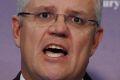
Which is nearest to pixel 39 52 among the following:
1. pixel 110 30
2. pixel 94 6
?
pixel 94 6

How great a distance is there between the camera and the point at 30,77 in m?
1.59

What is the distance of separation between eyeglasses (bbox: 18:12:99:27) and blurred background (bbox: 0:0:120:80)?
0.26 m

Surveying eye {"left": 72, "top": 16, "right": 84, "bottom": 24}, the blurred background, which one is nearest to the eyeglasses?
eye {"left": 72, "top": 16, "right": 84, "bottom": 24}

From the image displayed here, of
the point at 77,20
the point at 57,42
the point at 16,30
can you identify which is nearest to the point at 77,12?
the point at 77,20

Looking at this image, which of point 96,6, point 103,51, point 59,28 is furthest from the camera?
point 103,51

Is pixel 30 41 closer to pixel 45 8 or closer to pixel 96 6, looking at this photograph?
pixel 45 8

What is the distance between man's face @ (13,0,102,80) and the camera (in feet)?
4.74

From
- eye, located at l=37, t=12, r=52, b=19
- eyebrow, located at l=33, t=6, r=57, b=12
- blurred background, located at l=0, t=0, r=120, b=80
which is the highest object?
eyebrow, located at l=33, t=6, r=57, b=12

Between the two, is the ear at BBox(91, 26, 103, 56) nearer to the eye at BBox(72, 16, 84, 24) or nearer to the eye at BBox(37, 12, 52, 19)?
the eye at BBox(72, 16, 84, 24)

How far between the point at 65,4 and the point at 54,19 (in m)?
0.07

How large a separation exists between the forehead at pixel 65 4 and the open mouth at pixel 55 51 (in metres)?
0.15

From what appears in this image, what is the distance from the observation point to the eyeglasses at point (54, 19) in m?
1.47

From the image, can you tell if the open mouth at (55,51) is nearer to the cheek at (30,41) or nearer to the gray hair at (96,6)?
the cheek at (30,41)

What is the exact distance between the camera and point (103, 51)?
1797mm
